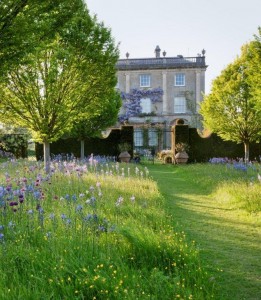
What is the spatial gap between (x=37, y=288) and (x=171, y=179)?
11.8 metres

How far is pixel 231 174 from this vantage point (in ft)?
46.1

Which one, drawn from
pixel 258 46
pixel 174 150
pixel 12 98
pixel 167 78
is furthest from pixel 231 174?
pixel 167 78

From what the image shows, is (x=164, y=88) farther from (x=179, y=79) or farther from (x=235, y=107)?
(x=235, y=107)

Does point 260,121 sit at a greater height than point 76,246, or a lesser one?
greater

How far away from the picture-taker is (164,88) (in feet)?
139

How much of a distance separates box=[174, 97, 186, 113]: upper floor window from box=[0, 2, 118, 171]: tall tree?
2884 centimetres

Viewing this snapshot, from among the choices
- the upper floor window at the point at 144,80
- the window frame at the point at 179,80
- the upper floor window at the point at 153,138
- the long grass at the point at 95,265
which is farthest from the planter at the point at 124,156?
the window frame at the point at 179,80

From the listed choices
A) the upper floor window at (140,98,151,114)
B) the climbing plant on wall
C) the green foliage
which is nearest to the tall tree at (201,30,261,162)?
the green foliage

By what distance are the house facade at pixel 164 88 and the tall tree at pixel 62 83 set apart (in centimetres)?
2788

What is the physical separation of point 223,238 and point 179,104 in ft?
119

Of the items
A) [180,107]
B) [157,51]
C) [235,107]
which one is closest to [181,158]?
[235,107]

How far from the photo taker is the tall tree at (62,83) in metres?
11.5

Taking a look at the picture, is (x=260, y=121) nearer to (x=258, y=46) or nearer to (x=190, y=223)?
(x=258, y=46)

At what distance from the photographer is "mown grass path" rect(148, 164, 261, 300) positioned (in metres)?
4.41
